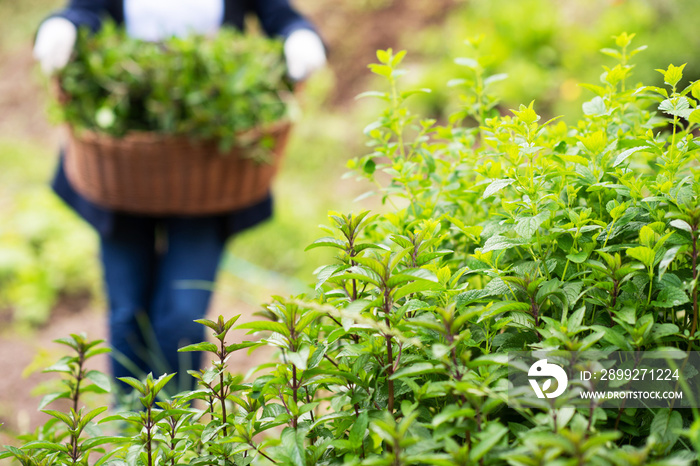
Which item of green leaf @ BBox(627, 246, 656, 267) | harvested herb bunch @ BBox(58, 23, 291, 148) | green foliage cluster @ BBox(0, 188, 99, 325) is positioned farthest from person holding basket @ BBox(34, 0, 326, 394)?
green leaf @ BBox(627, 246, 656, 267)

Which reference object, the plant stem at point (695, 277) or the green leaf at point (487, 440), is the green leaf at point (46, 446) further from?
the plant stem at point (695, 277)

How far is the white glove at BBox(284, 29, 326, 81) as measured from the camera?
6.40ft

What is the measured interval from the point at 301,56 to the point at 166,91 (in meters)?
0.43

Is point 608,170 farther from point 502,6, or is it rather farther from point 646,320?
point 502,6

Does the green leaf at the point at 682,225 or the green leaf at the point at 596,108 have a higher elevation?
the green leaf at the point at 596,108

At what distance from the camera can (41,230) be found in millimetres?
3561

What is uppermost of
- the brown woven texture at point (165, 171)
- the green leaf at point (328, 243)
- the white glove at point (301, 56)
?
the white glove at point (301, 56)

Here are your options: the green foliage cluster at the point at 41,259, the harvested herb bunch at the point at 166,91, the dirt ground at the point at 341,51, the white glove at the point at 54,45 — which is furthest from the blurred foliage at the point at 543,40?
the green foliage cluster at the point at 41,259

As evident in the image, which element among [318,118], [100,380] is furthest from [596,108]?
[318,118]

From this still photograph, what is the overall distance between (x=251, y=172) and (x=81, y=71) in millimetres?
590

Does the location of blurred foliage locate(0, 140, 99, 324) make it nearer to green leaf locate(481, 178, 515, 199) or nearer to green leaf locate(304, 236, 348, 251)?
green leaf locate(304, 236, 348, 251)

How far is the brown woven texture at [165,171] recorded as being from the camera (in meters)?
1.79

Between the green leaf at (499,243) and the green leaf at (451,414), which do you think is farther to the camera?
the green leaf at (499,243)

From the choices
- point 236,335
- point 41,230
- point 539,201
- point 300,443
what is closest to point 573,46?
point 236,335
